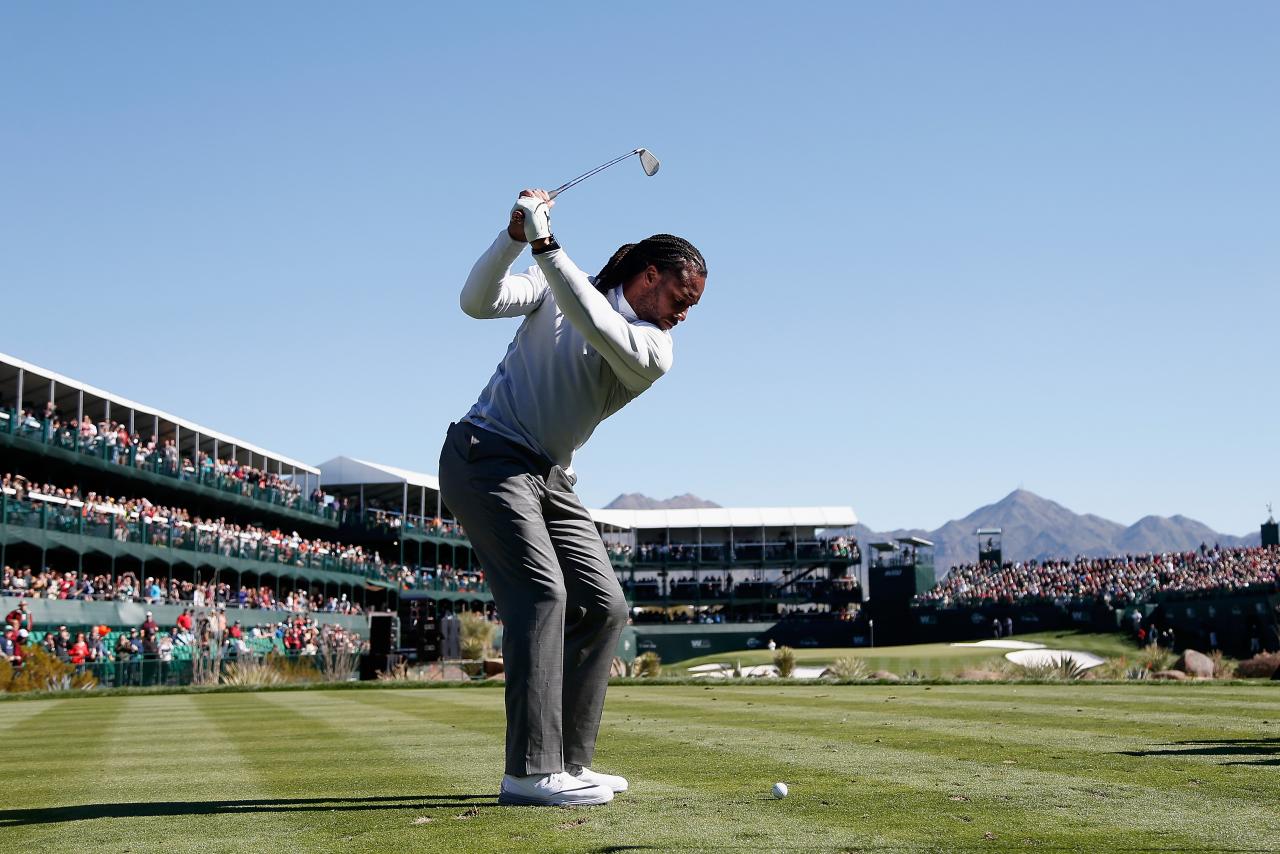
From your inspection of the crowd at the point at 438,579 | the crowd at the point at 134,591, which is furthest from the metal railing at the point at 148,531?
the crowd at the point at 438,579

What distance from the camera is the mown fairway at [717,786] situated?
414 centimetres

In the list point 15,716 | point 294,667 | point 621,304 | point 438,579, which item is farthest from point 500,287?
point 438,579

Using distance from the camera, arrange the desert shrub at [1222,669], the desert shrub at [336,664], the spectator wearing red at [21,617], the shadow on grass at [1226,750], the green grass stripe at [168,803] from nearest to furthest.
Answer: the green grass stripe at [168,803], the shadow on grass at [1226,750], the desert shrub at [1222,669], the spectator wearing red at [21,617], the desert shrub at [336,664]

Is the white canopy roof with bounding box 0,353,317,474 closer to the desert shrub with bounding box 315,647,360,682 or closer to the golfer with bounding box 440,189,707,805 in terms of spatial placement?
the desert shrub with bounding box 315,647,360,682

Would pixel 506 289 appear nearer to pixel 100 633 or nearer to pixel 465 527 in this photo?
pixel 465 527

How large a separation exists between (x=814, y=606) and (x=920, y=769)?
79551 mm

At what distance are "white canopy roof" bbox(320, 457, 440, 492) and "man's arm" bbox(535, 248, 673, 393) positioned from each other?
6783 cm

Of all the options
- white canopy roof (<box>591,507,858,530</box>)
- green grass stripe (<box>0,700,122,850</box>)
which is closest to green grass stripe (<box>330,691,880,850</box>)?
green grass stripe (<box>0,700,122,850</box>)

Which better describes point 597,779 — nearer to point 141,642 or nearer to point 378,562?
point 141,642

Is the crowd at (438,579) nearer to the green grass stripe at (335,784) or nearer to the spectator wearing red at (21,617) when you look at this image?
the spectator wearing red at (21,617)

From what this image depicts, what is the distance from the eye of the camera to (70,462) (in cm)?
4247

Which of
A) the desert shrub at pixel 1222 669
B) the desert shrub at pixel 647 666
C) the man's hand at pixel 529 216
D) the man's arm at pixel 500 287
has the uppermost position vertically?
the man's hand at pixel 529 216

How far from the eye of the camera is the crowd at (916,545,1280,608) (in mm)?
53219

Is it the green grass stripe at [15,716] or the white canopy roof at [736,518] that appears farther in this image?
the white canopy roof at [736,518]
